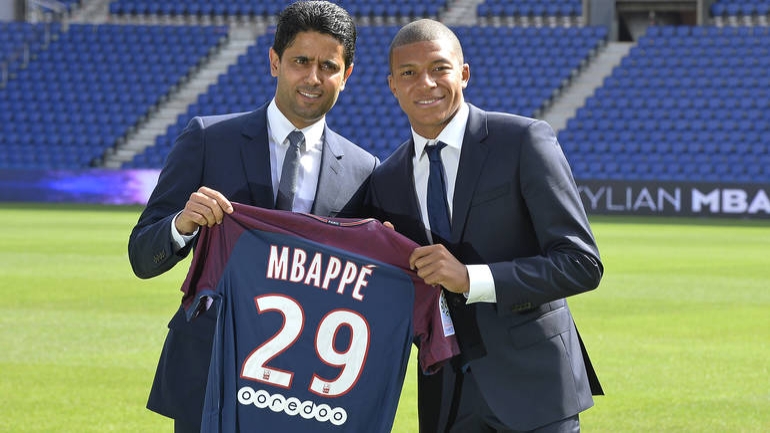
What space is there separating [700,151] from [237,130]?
79.6 ft

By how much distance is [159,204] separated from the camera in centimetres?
382

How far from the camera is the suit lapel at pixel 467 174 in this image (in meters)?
3.68

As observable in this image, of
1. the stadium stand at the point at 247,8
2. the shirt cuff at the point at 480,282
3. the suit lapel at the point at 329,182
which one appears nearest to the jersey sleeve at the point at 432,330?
the shirt cuff at the point at 480,282

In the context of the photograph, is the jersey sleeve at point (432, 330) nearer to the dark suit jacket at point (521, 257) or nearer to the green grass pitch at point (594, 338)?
the dark suit jacket at point (521, 257)

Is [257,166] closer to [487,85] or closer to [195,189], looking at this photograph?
[195,189]

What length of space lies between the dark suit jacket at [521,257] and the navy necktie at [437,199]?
46 millimetres

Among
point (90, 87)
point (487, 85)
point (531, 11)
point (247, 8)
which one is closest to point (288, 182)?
point (487, 85)

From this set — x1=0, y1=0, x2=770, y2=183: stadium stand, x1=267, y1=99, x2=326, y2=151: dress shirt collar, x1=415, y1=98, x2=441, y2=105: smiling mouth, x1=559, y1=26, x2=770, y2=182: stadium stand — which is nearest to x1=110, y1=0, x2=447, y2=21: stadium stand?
x1=0, y1=0, x2=770, y2=183: stadium stand

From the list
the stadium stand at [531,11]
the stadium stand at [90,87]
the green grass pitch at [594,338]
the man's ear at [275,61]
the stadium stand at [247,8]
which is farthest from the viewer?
the stadium stand at [247,8]

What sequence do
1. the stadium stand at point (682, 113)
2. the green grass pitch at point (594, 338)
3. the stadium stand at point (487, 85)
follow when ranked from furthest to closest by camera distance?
the stadium stand at point (487, 85)
the stadium stand at point (682, 113)
the green grass pitch at point (594, 338)

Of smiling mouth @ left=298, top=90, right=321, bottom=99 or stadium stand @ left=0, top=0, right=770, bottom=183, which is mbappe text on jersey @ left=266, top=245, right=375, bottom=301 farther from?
stadium stand @ left=0, top=0, right=770, bottom=183

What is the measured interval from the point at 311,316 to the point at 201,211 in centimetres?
50

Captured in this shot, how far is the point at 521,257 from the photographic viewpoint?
3.68 meters

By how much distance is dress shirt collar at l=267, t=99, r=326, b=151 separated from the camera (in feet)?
13.0
